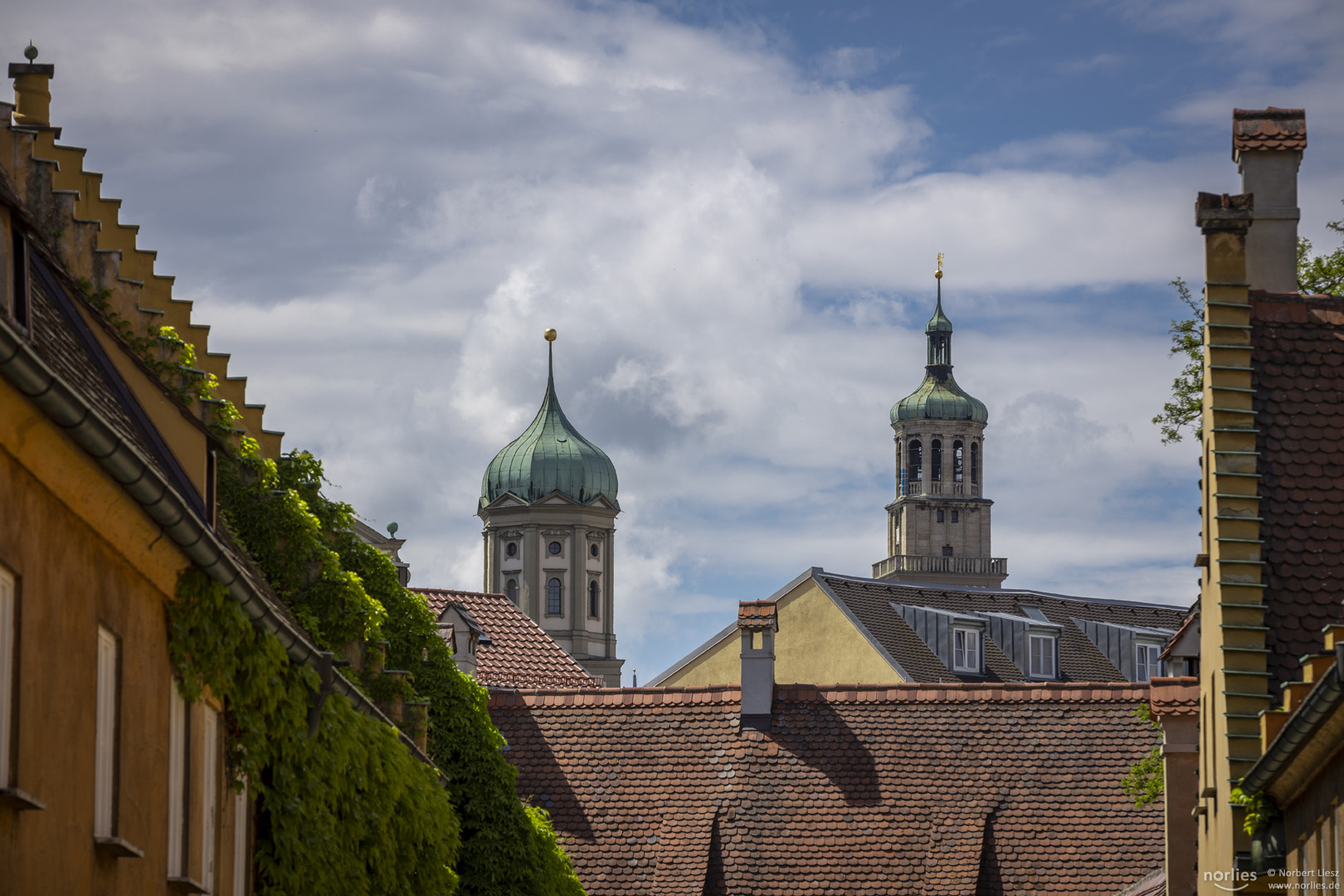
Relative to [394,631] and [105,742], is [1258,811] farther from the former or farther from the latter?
[394,631]

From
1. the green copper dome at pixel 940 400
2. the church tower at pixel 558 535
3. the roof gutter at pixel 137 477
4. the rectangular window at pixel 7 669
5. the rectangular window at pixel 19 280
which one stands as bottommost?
the rectangular window at pixel 7 669

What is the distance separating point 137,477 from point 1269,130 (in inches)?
424

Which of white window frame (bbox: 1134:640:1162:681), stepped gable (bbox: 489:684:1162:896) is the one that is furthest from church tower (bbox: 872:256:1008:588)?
stepped gable (bbox: 489:684:1162:896)

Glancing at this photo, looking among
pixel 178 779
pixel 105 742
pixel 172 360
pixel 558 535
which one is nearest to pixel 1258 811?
pixel 178 779

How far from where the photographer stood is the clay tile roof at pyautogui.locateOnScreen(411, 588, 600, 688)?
39.5m

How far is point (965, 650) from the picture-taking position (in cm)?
6881

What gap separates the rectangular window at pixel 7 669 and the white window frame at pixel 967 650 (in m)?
60.6

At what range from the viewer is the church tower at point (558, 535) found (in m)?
133

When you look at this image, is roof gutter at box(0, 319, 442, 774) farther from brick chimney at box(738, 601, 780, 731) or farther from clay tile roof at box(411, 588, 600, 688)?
clay tile roof at box(411, 588, 600, 688)

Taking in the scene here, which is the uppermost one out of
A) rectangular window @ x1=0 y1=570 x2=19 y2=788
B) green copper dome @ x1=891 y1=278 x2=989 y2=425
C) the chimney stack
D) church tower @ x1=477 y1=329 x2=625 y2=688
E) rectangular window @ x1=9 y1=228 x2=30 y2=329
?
green copper dome @ x1=891 y1=278 x2=989 y2=425

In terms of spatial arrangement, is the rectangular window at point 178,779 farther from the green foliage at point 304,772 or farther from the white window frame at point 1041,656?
the white window frame at point 1041,656

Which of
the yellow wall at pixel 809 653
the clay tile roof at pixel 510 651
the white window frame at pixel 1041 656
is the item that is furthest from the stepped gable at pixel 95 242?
the white window frame at pixel 1041 656

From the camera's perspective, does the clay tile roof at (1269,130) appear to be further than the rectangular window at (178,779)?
Yes

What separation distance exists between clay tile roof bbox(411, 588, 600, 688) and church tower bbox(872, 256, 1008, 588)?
11126cm
